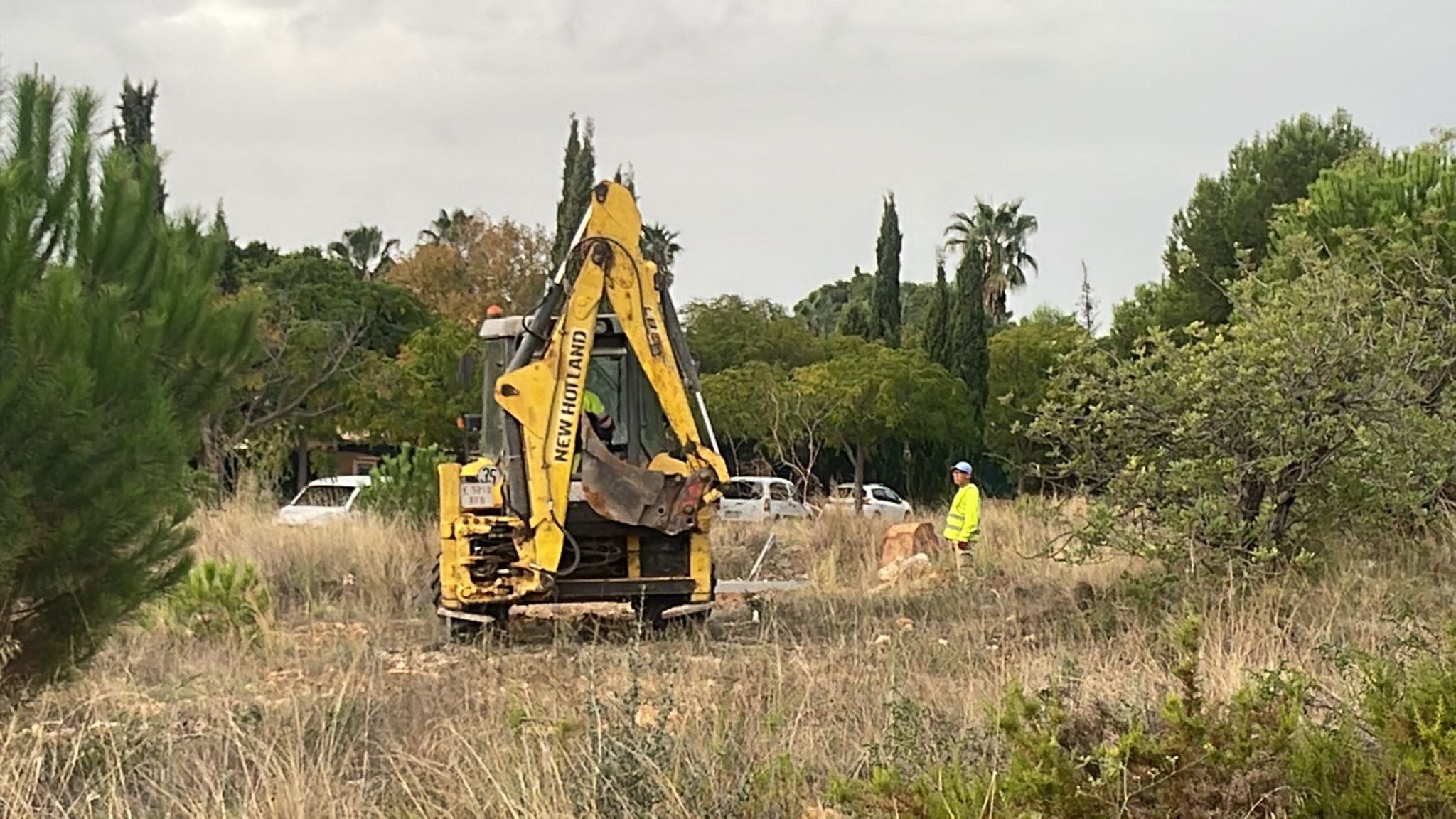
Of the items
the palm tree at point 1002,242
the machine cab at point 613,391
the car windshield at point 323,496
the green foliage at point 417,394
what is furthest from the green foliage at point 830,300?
the machine cab at point 613,391

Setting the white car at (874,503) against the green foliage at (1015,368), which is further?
the green foliage at (1015,368)

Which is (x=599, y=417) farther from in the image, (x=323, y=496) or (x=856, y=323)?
(x=856, y=323)

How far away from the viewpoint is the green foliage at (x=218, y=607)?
399 inches

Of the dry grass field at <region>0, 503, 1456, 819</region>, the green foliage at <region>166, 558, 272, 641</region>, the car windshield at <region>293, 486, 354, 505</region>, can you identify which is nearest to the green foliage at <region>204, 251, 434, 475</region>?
the car windshield at <region>293, 486, 354, 505</region>

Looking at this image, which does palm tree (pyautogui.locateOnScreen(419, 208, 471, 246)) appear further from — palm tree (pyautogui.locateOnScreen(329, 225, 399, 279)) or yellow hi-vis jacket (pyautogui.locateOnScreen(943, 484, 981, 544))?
yellow hi-vis jacket (pyautogui.locateOnScreen(943, 484, 981, 544))

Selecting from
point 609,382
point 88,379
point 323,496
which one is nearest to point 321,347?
point 323,496

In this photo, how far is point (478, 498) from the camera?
405 inches

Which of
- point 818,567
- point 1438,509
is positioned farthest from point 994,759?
point 818,567

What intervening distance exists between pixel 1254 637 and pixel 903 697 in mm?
3192

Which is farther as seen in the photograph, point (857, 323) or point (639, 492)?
point (857, 323)

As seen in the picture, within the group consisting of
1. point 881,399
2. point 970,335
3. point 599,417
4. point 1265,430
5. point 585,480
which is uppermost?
point 970,335

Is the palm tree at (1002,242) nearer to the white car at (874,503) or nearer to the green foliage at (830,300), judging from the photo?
the green foliage at (830,300)

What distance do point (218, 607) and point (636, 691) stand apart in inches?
250

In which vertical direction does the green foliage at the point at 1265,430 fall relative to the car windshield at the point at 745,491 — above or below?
above
